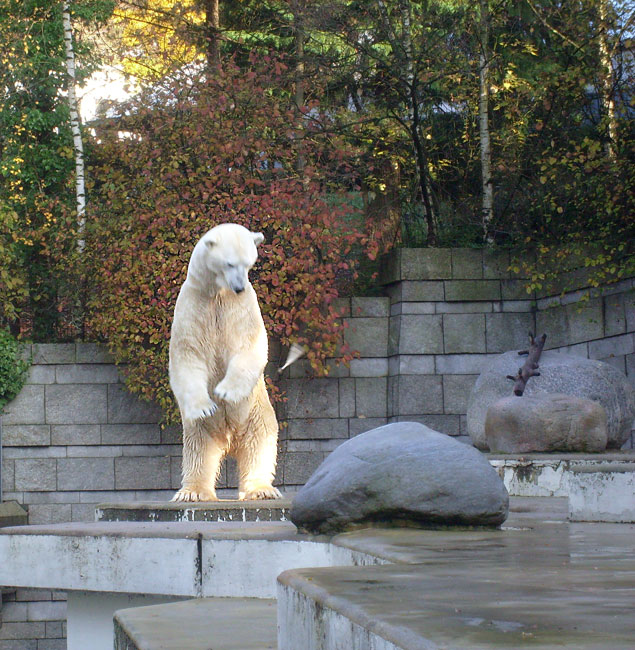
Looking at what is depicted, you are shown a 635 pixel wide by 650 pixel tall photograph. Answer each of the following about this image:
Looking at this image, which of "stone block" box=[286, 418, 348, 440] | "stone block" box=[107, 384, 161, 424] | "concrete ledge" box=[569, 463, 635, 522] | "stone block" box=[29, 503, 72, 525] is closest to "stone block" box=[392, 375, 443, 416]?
"stone block" box=[286, 418, 348, 440]

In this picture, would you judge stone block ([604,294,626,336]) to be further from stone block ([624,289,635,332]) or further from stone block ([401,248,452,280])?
stone block ([401,248,452,280])

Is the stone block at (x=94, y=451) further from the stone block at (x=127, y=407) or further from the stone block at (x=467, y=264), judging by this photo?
the stone block at (x=467, y=264)

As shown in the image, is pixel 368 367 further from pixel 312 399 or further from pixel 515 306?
pixel 515 306

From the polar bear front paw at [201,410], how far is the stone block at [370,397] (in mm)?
4844

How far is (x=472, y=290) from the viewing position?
34.7ft

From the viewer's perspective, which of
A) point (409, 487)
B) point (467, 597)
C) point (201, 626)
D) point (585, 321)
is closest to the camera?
point (467, 597)

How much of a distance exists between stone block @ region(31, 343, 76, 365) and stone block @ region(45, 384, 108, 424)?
0.89 ft

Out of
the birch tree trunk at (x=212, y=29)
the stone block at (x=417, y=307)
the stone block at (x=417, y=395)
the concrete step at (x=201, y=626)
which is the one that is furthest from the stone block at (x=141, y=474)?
the concrete step at (x=201, y=626)

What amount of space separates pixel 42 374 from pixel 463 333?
4488 millimetres

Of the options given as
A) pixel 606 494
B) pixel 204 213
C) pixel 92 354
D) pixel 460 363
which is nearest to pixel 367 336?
pixel 460 363

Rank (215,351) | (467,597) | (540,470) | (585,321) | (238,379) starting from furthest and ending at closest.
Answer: (585,321)
(540,470)
(215,351)
(238,379)
(467,597)

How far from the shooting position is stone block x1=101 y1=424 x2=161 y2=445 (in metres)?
10.2

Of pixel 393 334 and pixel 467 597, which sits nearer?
pixel 467 597

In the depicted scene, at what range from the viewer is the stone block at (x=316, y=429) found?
405 inches
